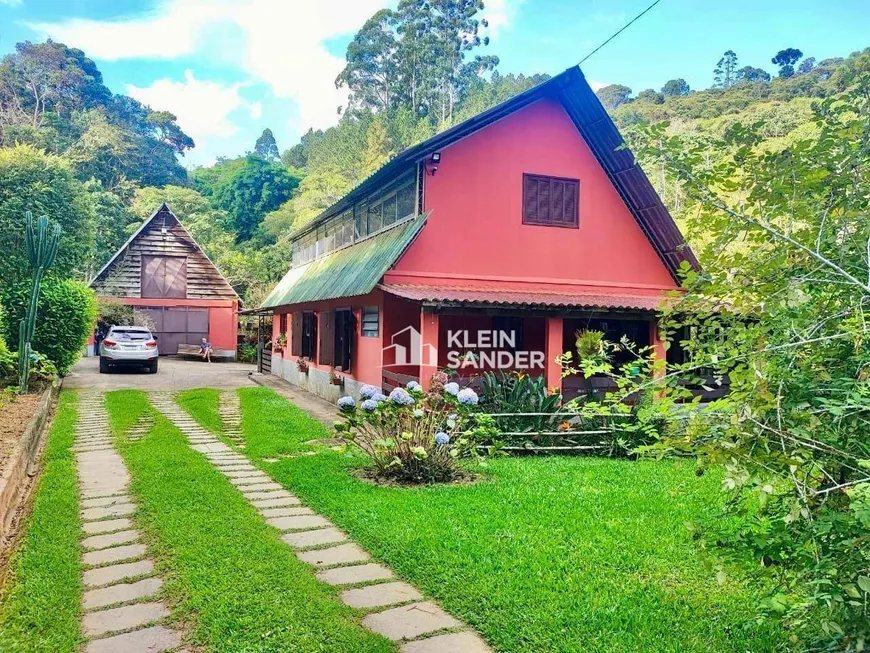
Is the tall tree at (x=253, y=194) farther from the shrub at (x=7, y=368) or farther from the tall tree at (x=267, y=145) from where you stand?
the tall tree at (x=267, y=145)

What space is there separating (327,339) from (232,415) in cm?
338

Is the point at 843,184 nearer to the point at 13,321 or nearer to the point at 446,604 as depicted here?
the point at 446,604

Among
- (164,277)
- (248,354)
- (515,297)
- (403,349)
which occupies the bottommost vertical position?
(248,354)

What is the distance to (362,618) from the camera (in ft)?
11.7

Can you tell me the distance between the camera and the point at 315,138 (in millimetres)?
63562

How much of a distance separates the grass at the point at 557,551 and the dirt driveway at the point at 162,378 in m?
9.35

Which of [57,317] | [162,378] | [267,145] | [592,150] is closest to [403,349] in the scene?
[592,150]

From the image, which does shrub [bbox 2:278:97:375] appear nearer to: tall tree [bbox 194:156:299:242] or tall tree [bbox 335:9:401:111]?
tall tree [bbox 194:156:299:242]

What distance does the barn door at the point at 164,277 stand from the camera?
25250mm

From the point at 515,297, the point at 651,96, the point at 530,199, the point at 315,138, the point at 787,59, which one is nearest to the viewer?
the point at 515,297

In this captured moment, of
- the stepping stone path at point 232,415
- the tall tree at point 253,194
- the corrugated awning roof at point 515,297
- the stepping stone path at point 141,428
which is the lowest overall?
the stepping stone path at point 232,415

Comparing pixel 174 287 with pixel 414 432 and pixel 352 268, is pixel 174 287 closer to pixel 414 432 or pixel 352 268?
pixel 352 268

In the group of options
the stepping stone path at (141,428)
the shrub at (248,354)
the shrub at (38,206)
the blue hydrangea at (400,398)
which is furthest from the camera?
the shrub at (248,354)

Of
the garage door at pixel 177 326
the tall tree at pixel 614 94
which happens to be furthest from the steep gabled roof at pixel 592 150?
the tall tree at pixel 614 94
